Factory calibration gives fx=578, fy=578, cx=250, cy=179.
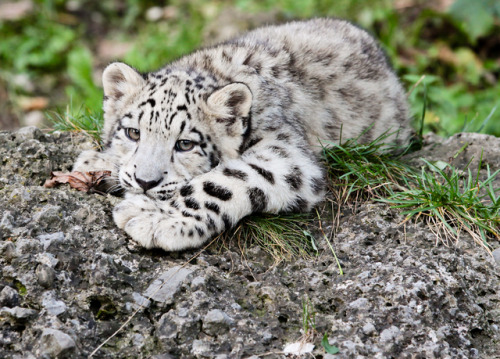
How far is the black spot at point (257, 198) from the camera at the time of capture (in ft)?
16.9

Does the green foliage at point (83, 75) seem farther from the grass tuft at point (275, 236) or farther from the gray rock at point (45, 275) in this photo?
the gray rock at point (45, 275)

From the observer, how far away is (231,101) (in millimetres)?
5484

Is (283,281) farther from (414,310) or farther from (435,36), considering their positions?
(435,36)

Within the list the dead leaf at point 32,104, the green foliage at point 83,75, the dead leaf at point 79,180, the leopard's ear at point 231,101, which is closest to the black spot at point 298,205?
the leopard's ear at point 231,101

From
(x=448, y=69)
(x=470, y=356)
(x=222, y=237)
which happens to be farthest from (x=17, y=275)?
(x=448, y=69)

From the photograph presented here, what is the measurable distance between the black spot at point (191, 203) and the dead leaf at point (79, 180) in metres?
0.99

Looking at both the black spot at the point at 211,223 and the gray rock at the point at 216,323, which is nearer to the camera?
the gray rock at the point at 216,323

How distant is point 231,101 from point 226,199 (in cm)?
101

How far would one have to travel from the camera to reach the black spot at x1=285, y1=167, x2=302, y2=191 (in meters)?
5.36

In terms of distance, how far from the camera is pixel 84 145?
20.6ft

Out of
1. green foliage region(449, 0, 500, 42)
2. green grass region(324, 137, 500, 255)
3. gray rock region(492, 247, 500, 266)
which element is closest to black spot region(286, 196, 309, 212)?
green grass region(324, 137, 500, 255)

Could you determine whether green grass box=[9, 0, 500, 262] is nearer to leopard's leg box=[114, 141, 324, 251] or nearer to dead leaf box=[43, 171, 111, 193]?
dead leaf box=[43, 171, 111, 193]

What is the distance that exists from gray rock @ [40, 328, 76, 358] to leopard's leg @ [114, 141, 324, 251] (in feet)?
3.61

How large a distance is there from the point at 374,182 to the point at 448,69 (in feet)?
26.7
